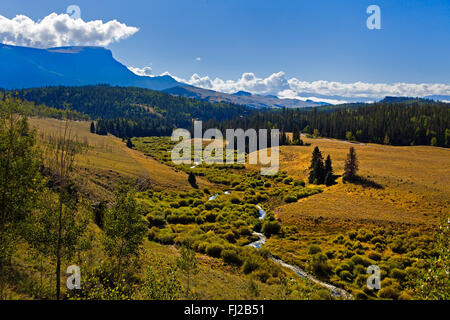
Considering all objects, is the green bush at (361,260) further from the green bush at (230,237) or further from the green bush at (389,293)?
the green bush at (230,237)

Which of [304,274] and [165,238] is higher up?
[165,238]

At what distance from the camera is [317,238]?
40.4 meters

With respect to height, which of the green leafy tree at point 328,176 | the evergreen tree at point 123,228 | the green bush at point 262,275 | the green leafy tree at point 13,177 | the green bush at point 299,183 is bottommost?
the green bush at point 262,275

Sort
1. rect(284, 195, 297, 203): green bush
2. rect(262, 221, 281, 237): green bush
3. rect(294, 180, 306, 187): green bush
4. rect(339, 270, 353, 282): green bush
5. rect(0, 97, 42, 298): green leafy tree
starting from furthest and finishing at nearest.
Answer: rect(294, 180, 306, 187): green bush < rect(284, 195, 297, 203): green bush < rect(262, 221, 281, 237): green bush < rect(339, 270, 353, 282): green bush < rect(0, 97, 42, 298): green leafy tree


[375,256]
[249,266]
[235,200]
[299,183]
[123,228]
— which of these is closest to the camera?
[123,228]

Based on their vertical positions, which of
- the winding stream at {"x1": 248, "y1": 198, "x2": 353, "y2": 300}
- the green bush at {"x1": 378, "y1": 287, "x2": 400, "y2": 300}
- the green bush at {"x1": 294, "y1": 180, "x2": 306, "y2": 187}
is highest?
the green bush at {"x1": 294, "y1": 180, "x2": 306, "y2": 187}

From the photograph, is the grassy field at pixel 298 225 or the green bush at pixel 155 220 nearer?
the grassy field at pixel 298 225

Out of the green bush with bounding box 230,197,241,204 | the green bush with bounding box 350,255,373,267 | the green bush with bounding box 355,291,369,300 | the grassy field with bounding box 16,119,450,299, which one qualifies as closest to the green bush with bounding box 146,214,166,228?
the grassy field with bounding box 16,119,450,299

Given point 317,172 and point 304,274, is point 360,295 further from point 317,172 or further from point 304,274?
point 317,172

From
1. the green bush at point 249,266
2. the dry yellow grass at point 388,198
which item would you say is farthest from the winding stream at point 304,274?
the dry yellow grass at point 388,198

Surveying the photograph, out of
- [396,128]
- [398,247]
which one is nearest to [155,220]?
[398,247]

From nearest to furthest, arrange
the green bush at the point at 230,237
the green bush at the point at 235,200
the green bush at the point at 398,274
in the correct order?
1. the green bush at the point at 398,274
2. the green bush at the point at 230,237
3. the green bush at the point at 235,200

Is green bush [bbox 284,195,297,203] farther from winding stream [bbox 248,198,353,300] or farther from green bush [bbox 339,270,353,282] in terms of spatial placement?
green bush [bbox 339,270,353,282]
